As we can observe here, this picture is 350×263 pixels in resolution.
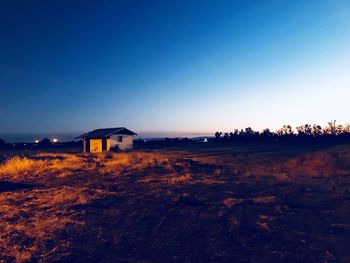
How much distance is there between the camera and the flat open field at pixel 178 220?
5977 millimetres

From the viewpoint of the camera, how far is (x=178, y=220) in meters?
8.16

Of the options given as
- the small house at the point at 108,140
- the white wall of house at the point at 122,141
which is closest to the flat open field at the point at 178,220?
the small house at the point at 108,140

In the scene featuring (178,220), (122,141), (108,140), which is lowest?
(178,220)

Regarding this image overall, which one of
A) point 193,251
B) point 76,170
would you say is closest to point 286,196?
point 193,251

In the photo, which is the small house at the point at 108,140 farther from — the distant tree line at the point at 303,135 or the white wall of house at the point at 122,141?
the distant tree line at the point at 303,135

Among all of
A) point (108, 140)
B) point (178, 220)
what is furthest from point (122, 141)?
point (178, 220)

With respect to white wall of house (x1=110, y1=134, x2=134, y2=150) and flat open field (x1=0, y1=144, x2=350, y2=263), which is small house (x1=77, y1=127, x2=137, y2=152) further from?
flat open field (x1=0, y1=144, x2=350, y2=263)

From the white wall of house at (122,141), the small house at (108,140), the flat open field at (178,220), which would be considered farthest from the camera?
the white wall of house at (122,141)

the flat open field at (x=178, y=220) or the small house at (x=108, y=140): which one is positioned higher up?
the small house at (x=108, y=140)

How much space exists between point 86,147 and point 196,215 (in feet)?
134

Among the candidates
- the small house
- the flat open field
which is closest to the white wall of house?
the small house

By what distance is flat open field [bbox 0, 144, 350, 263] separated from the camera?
5.98 meters

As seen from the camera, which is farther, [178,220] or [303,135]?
[303,135]

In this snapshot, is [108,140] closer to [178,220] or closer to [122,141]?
[122,141]
